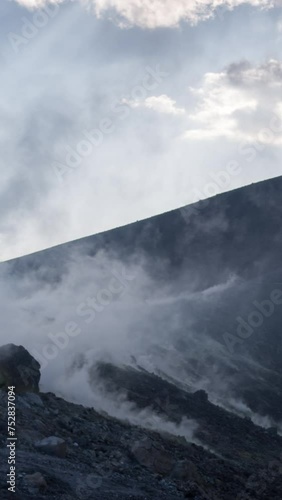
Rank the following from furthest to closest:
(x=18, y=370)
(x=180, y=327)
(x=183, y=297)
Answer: (x=183, y=297) → (x=180, y=327) → (x=18, y=370)

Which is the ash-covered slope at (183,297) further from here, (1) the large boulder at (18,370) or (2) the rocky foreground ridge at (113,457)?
(2) the rocky foreground ridge at (113,457)

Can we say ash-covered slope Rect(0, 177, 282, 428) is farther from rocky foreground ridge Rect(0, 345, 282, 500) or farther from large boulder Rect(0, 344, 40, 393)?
rocky foreground ridge Rect(0, 345, 282, 500)

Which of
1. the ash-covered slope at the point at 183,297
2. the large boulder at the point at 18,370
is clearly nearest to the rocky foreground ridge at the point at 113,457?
the large boulder at the point at 18,370

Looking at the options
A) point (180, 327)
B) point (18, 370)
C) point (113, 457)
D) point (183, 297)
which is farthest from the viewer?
point (183, 297)

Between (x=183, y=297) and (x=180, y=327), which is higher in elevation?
(x=183, y=297)

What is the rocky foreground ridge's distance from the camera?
13.4 metres

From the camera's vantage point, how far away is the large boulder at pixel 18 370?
22203 millimetres

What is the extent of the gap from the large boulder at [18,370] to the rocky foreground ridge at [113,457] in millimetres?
35

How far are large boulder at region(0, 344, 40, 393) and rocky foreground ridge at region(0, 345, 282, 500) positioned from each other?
0.04m

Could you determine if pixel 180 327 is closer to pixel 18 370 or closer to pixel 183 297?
pixel 183 297

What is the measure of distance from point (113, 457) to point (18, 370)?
23.6 feet

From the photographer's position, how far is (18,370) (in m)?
22.7

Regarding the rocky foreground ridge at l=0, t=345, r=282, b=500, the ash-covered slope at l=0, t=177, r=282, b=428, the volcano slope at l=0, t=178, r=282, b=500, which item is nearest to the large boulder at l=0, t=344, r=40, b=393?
the rocky foreground ridge at l=0, t=345, r=282, b=500

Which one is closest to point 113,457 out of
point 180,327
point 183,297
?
point 180,327
